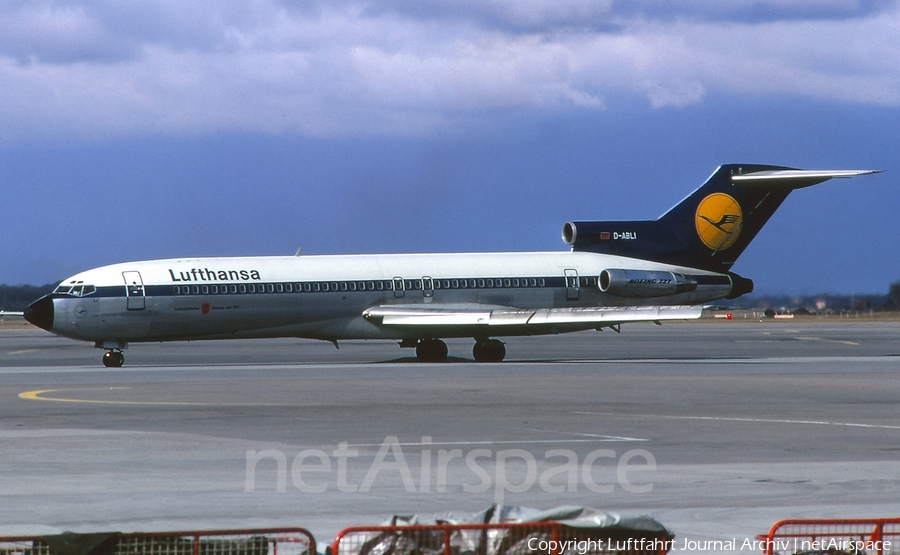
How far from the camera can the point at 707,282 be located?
162 feet

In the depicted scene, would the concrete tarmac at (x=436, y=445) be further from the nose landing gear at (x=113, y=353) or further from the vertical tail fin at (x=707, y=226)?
the vertical tail fin at (x=707, y=226)

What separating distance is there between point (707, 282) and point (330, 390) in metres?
22.6

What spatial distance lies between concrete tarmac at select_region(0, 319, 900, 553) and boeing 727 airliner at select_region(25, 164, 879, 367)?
10.5 ft

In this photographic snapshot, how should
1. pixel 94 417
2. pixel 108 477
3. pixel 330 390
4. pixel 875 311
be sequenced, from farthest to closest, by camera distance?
pixel 875 311 → pixel 330 390 → pixel 94 417 → pixel 108 477

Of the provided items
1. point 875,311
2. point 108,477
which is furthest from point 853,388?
point 875,311

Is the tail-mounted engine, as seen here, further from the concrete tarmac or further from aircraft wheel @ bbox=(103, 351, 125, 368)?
aircraft wheel @ bbox=(103, 351, 125, 368)

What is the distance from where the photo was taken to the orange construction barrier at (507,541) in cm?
823

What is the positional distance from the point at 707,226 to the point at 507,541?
140 feet

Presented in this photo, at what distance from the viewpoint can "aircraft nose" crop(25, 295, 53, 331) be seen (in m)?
41.5

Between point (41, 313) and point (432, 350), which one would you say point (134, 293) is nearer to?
point (41, 313)

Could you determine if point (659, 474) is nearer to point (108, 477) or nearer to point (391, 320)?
point (108, 477)

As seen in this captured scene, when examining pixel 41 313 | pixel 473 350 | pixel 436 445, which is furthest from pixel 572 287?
pixel 436 445

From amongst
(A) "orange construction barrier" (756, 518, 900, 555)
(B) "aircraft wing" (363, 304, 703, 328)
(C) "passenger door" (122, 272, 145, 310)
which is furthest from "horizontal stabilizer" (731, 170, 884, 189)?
(A) "orange construction barrier" (756, 518, 900, 555)

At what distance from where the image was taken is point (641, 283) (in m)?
48.0
